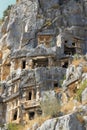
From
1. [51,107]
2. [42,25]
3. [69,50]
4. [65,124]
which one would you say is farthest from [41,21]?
[65,124]

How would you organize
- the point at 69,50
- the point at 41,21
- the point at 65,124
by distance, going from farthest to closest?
the point at 41,21
the point at 69,50
the point at 65,124

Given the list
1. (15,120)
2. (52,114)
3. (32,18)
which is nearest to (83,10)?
(32,18)

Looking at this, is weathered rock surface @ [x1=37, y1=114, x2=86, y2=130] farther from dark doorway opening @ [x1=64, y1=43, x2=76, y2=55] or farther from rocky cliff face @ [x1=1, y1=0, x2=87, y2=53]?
rocky cliff face @ [x1=1, y1=0, x2=87, y2=53]

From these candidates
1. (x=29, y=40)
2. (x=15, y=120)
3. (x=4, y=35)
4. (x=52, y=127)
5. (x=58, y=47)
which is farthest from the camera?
(x=4, y=35)

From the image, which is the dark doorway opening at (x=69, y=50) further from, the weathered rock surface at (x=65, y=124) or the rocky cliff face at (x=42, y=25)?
the weathered rock surface at (x=65, y=124)

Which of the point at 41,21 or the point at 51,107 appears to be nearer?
the point at 51,107

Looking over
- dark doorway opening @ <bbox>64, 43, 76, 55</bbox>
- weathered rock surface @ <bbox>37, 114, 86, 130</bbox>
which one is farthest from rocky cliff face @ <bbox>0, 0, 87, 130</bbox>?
weathered rock surface @ <bbox>37, 114, 86, 130</bbox>

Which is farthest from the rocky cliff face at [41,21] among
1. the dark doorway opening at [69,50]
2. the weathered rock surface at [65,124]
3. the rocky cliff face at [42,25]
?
the weathered rock surface at [65,124]

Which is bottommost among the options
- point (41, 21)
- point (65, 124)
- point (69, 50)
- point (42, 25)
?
point (69, 50)

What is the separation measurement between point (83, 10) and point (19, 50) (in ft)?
49.4

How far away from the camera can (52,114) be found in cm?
2944

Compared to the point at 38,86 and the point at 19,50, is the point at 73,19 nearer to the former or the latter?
the point at 19,50

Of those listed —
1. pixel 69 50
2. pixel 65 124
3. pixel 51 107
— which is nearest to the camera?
pixel 65 124

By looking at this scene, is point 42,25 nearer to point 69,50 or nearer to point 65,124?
point 69,50
